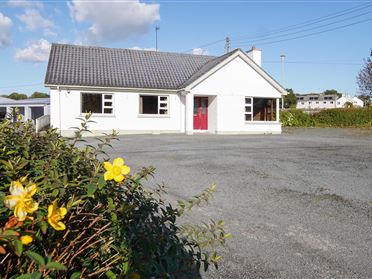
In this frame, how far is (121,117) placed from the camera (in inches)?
938

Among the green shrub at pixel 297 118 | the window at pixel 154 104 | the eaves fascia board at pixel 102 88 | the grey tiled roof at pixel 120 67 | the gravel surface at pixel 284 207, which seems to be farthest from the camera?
the green shrub at pixel 297 118

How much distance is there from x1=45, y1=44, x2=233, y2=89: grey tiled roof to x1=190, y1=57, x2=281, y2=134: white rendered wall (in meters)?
0.92

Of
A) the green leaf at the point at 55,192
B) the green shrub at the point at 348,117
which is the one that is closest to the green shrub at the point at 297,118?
the green shrub at the point at 348,117

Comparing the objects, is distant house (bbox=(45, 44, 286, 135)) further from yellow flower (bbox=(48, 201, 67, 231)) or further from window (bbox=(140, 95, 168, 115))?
yellow flower (bbox=(48, 201, 67, 231))

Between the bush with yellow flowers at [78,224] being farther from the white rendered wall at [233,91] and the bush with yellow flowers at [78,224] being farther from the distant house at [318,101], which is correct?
the distant house at [318,101]

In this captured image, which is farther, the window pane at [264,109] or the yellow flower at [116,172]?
the window pane at [264,109]

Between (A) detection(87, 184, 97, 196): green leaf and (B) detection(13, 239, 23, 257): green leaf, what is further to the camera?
(A) detection(87, 184, 97, 196): green leaf

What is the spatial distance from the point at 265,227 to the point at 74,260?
4364 millimetres

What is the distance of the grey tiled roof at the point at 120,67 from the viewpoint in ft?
77.5

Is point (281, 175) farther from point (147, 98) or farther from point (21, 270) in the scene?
point (147, 98)

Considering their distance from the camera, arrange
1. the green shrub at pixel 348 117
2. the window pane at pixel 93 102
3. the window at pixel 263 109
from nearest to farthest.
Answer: the window pane at pixel 93 102 → the window at pixel 263 109 → the green shrub at pixel 348 117

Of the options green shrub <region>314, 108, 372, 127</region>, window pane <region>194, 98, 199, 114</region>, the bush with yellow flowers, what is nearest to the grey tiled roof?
window pane <region>194, 98, 199, 114</region>

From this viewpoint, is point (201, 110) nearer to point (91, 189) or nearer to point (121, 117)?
point (121, 117)

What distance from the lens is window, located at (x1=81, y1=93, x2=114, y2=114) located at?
23.5 metres
